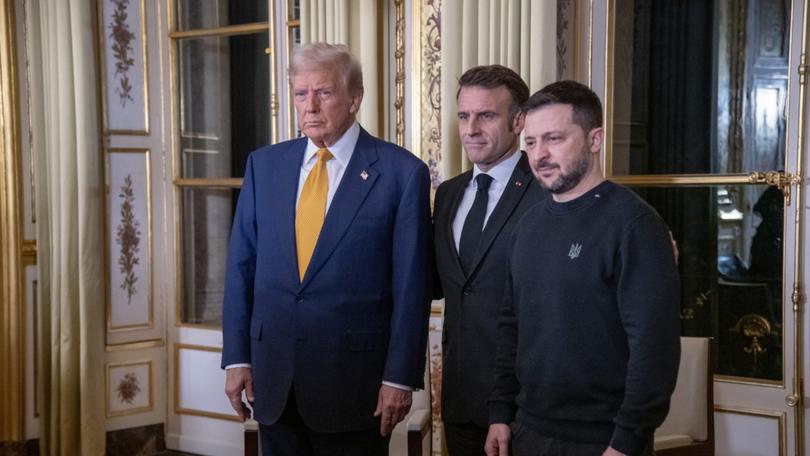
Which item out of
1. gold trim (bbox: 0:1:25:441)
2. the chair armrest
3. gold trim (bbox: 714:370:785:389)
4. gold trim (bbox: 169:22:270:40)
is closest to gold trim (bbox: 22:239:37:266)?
gold trim (bbox: 0:1:25:441)

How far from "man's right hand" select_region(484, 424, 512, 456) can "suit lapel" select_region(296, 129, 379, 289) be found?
1.72 feet

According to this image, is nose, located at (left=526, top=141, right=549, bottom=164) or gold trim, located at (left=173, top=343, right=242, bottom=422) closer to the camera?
nose, located at (left=526, top=141, right=549, bottom=164)

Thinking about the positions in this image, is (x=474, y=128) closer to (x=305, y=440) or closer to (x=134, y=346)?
(x=305, y=440)

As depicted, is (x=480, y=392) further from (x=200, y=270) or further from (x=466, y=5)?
(x=200, y=270)

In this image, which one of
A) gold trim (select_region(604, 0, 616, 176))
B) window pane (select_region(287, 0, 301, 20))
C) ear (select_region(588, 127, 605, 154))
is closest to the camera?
ear (select_region(588, 127, 605, 154))

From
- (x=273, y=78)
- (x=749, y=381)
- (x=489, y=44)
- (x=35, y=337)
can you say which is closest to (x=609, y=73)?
(x=489, y=44)

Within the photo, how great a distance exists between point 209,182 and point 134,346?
81 cm

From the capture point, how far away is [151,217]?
12.2 ft

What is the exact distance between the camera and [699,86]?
2.67m

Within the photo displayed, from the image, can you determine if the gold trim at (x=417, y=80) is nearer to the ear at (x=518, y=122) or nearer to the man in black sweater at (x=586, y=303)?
the ear at (x=518, y=122)

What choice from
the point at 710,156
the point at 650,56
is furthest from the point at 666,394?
the point at 650,56

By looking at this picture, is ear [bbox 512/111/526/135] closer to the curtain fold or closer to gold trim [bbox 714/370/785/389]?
gold trim [bbox 714/370/785/389]

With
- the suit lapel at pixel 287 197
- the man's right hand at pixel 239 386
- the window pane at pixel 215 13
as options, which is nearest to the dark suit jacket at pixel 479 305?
the suit lapel at pixel 287 197

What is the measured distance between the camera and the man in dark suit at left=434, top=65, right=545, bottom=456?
5.55 feet
